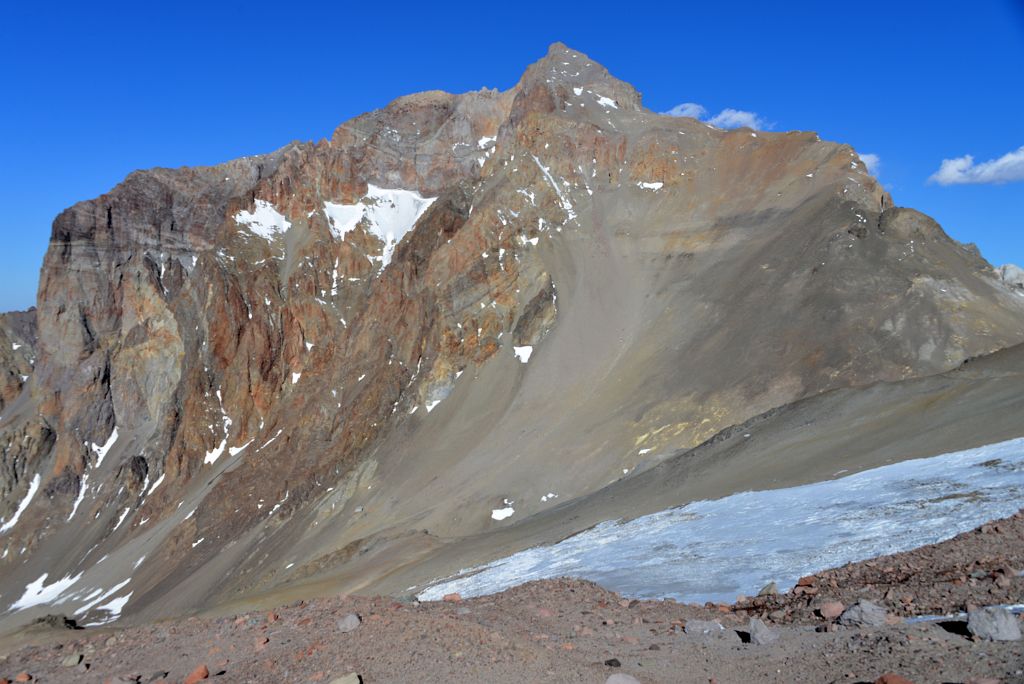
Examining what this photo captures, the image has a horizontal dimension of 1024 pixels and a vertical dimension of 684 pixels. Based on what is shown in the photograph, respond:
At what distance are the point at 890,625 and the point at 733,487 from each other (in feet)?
56.2

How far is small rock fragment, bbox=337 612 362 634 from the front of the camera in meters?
9.09

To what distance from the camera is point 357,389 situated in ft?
255

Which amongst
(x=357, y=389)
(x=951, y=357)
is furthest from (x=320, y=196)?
(x=951, y=357)

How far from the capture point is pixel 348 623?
9.16m

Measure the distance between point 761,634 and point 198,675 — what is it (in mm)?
6015

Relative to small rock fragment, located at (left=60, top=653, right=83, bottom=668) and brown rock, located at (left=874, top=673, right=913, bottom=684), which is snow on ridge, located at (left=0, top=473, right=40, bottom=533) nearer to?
small rock fragment, located at (left=60, top=653, right=83, bottom=668)

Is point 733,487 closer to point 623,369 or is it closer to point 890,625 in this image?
point 890,625

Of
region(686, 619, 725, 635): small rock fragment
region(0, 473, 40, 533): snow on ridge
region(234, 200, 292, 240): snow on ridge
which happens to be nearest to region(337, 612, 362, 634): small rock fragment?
region(686, 619, 725, 635): small rock fragment

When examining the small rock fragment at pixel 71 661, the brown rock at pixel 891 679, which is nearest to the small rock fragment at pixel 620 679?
the brown rock at pixel 891 679

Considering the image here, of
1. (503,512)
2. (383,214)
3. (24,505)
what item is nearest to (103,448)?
(24,505)

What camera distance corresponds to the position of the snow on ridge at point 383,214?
9781cm

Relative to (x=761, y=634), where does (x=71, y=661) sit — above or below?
above

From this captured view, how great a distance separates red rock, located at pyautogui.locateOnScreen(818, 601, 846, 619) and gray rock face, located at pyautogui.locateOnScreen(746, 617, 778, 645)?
85 cm

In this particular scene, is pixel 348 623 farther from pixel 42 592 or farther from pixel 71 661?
pixel 42 592
